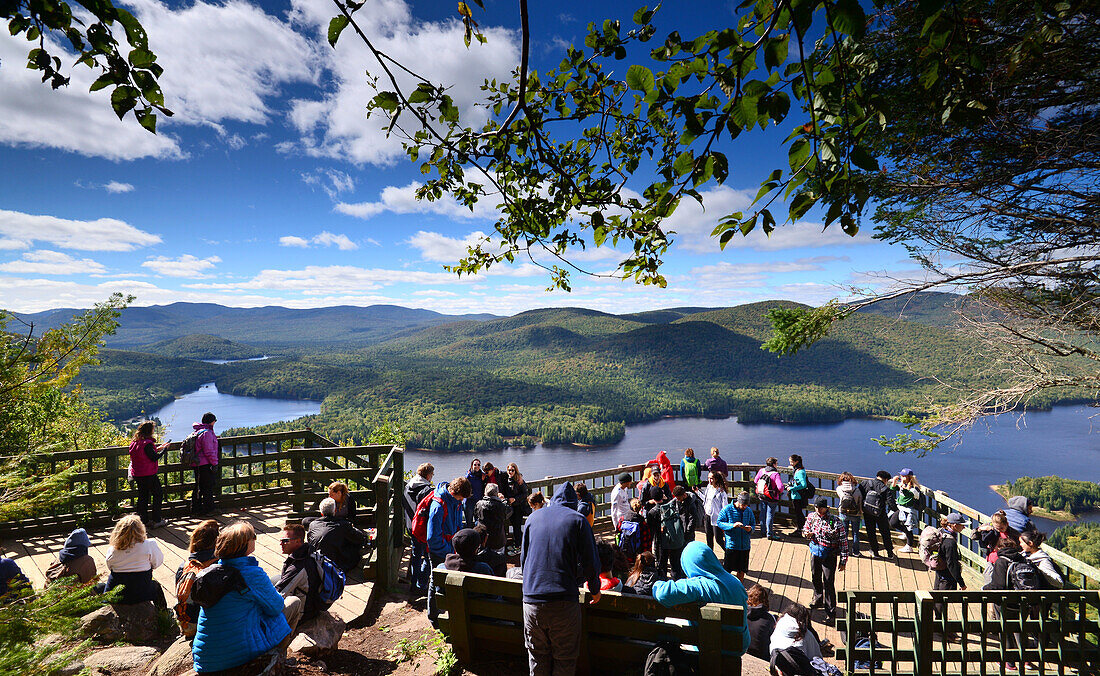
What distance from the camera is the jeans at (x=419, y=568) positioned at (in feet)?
16.4

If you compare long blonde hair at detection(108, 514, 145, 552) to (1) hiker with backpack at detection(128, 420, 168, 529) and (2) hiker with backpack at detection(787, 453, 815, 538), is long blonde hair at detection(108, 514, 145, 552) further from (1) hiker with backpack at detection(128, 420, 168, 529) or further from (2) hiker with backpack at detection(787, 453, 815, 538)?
(2) hiker with backpack at detection(787, 453, 815, 538)

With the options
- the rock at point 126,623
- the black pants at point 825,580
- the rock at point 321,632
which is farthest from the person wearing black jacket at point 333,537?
the black pants at point 825,580

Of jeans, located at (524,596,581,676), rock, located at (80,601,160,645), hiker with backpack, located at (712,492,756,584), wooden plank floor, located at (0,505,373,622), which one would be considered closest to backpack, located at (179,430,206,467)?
wooden plank floor, located at (0,505,373,622)

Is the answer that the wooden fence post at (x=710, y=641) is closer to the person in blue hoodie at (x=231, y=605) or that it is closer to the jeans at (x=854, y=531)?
the person in blue hoodie at (x=231, y=605)

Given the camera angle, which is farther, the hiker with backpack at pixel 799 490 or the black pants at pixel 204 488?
the hiker with backpack at pixel 799 490

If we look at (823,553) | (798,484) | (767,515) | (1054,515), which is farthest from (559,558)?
(1054,515)

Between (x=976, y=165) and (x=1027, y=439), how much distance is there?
428 ft

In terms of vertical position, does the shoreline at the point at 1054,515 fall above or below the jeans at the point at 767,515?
below

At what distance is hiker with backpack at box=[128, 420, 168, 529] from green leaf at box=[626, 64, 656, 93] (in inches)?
284

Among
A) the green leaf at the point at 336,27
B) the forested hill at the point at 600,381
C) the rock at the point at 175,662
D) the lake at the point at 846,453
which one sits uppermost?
the green leaf at the point at 336,27

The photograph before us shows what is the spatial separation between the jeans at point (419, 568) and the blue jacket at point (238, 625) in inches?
81.4

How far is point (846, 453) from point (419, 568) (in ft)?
334

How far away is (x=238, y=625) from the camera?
2859 millimetres

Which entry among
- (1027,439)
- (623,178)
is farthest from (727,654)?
(1027,439)
